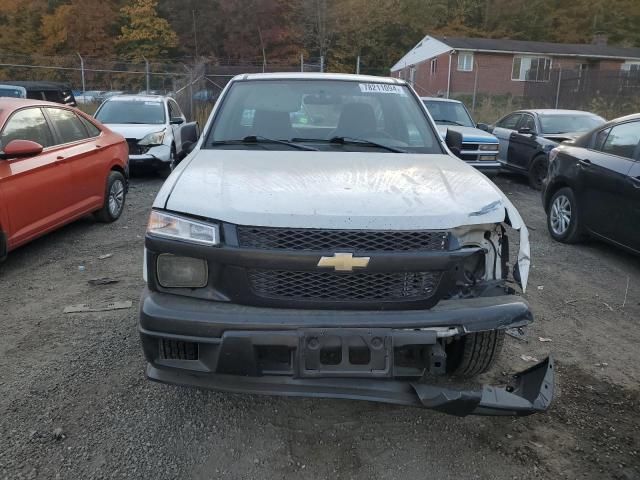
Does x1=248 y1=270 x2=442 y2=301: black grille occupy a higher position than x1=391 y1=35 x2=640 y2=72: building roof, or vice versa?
x1=391 y1=35 x2=640 y2=72: building roof

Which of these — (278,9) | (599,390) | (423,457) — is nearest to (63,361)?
(423,457)

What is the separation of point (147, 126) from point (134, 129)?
34 centimetres

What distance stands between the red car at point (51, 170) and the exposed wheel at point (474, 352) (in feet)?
13.7

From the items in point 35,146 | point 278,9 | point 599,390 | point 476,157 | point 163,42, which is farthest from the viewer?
point 163,42

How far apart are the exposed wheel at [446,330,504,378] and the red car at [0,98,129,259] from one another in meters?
4.19

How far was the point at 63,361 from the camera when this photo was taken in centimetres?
359

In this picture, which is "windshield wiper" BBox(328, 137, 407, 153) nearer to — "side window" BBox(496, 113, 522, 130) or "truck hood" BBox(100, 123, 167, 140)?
"truck hood" BBox(100, 123, 167, 140)

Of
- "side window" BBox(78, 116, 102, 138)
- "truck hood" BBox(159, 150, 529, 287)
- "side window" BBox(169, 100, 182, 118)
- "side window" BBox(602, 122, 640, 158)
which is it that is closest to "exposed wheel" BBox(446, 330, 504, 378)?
"truck hood" BBox(159, 150, 529, 287)

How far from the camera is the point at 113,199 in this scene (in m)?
7.29

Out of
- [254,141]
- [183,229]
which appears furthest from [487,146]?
[183,229]

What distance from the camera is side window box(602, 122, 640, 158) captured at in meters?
5.59

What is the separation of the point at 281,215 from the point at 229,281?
397mm

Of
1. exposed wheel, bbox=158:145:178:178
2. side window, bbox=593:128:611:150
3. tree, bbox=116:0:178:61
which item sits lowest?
exposed wheel, bbox=158:145:178:178

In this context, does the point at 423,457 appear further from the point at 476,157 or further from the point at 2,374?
the point at 476,157
